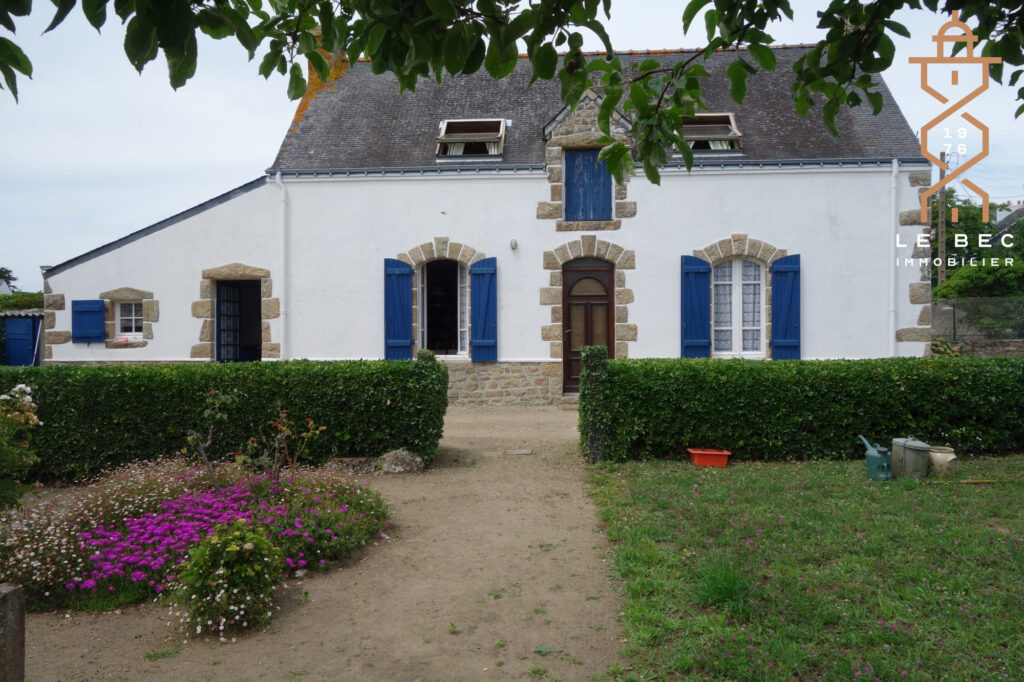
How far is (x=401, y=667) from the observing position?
3.34 m

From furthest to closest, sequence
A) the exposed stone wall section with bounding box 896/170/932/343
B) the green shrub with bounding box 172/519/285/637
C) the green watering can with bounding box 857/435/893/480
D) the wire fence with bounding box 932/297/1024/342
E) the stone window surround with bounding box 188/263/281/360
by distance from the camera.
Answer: the wire fence with bounding box 932/297/1024/342 < the stone window surround with bounding box 188/263/281/360 < the exposed stone wall section with bounding box 896/170/932/343 < the green watering can with bounding box 857/435/893/480 < the green shrub with bounding box 172/519/285/637

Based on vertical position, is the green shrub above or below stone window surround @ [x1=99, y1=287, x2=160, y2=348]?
below

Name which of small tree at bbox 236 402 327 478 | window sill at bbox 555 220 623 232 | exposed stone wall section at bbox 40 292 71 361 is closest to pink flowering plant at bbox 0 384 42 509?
small tree at bbox 236 402 327 478

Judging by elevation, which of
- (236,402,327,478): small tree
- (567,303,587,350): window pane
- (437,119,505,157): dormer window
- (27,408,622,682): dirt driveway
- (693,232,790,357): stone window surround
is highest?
(437,119,505,157): dormer window

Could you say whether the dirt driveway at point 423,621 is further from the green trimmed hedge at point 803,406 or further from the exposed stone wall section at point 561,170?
the exposed stone wall section at point 561,170

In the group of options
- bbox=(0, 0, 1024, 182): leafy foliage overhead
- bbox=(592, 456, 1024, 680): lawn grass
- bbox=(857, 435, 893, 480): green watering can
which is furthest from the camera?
bbox=(857, 435, 893, 480): green watering can

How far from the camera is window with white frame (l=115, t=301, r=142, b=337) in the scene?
41.4 feet

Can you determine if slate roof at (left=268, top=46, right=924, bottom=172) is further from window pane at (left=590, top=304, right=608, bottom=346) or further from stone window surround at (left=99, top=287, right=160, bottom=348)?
stone window surround at (left=99, top=287, right=160, bottom=348)

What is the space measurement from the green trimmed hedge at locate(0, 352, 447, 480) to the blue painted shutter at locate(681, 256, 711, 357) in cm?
583

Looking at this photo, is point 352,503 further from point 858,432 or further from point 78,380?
point 858,432

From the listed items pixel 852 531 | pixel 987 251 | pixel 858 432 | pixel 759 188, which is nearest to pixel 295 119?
pixel 759 188

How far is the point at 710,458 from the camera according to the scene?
7.31 m

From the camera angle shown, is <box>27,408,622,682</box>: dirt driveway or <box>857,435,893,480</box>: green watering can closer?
<box>27,408,622,682</box>: dirt driveway

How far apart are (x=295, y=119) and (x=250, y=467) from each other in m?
9.10
